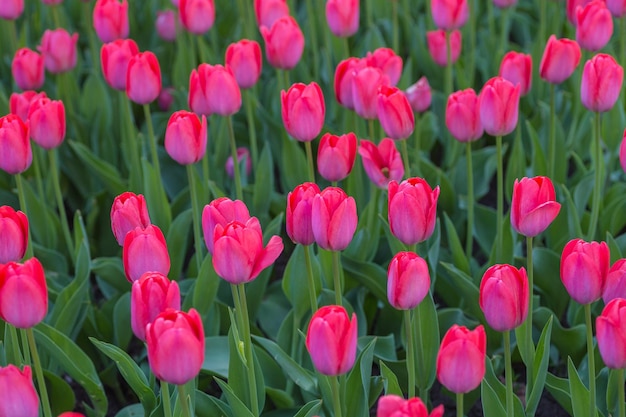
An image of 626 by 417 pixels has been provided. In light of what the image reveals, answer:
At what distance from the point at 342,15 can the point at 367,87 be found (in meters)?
0.52

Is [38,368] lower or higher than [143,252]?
lower

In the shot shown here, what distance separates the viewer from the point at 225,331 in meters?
2.08

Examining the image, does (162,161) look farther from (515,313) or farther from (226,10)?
(515,313)

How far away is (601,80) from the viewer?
1.87 m

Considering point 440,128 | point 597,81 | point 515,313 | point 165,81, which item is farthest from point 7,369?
point 165,81

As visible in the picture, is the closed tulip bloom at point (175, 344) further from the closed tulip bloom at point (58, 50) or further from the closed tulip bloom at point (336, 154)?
the closed tulip bloom at point (58, 50)

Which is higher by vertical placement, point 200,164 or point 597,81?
point 597,81

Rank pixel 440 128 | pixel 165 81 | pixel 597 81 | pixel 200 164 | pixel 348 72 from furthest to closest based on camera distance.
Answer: pixel 165 81, pixel 440 128, pixel 200 164, pixel 348 72, pixel 597 81

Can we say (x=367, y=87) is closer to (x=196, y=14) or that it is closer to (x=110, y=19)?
(x=196, y=14)

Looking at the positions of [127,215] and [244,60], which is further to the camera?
[244,60]

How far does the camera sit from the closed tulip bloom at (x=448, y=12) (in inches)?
93.8

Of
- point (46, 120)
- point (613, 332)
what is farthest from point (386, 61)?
point (613, 332)

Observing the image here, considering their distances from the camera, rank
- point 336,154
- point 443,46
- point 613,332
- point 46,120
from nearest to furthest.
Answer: point 613,332 < point 336,154 < point 46,120 < point 443,46

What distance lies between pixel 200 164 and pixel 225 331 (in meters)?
0.66
